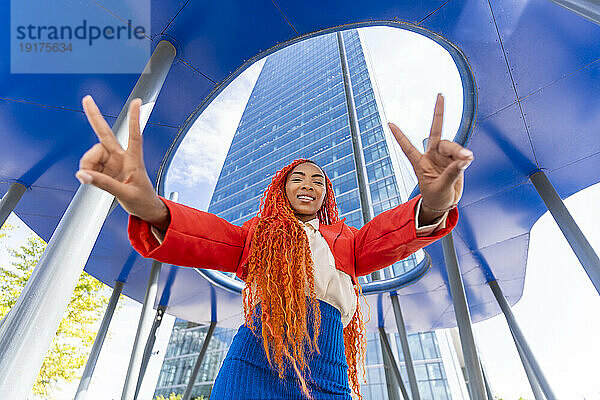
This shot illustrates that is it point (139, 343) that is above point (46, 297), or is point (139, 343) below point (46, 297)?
above

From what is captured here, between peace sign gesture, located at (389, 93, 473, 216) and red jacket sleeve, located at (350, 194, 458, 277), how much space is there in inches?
3.6

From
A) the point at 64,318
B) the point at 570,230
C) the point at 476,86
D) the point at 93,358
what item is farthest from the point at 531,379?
the point at 64,318

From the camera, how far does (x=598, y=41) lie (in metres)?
4.14

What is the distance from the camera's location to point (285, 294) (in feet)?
4.31

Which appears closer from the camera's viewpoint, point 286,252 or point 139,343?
point 286,252

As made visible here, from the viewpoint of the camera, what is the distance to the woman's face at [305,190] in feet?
5.66

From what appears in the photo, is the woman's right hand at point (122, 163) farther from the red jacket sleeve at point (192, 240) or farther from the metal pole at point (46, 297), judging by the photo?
the metal pole at point (46, 297)

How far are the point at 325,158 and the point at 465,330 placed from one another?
70.5 ft

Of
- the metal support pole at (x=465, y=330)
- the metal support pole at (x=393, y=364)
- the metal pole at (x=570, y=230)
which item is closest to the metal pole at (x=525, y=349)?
the metal support pole at (x=465, y=330)

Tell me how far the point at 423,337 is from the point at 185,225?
67.7ft

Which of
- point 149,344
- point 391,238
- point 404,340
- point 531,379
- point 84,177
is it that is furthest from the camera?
point 149,344

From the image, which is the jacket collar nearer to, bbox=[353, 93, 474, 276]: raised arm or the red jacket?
the red jacket

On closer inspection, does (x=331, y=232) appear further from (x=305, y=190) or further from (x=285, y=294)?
(x=285, y=294)

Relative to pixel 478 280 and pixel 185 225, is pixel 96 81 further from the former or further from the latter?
pixel 478 280
